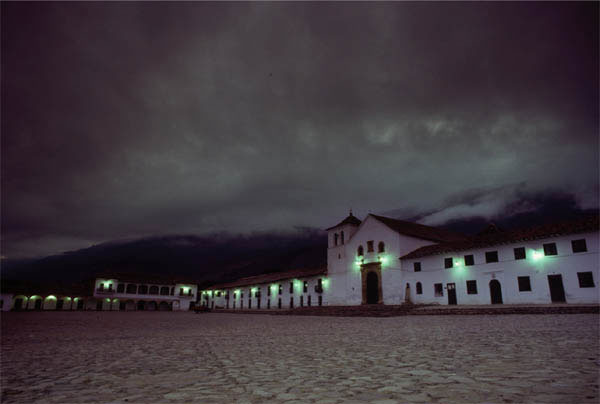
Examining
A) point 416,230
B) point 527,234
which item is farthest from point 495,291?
point 416,230

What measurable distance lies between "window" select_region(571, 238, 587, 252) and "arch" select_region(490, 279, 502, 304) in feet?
18.2

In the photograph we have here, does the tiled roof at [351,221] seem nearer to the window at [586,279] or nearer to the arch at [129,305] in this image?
the window at [586,279]

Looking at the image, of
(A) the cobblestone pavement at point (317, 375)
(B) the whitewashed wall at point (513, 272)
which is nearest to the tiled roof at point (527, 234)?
(B) the whitewashed wall at point (513, 272)

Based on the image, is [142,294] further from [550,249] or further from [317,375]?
[317,375]

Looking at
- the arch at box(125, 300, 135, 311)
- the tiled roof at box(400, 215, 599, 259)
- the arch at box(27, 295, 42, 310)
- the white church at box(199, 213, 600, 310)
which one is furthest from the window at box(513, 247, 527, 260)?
the arch at box(27, 295, 42, 310)

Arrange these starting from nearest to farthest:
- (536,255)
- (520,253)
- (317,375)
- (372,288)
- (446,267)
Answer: (317,375) → (536,255) → (520,253) → (446,267) → (372,288)

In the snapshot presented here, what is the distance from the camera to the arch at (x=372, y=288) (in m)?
33.2

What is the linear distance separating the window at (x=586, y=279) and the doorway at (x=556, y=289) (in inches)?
41.9

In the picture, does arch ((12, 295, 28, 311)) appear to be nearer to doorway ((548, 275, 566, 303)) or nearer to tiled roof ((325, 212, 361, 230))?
tiled roof ((325, 212, 361, 230))

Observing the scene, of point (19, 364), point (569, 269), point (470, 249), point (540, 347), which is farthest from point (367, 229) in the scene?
point (19, 364)

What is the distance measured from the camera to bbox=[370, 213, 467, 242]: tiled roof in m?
33.5

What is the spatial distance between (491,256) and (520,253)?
2041 millimetres

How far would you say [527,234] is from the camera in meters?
24.0

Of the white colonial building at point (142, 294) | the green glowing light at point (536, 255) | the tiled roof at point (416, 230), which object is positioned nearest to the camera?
the green glowing light at point (536, 255)
